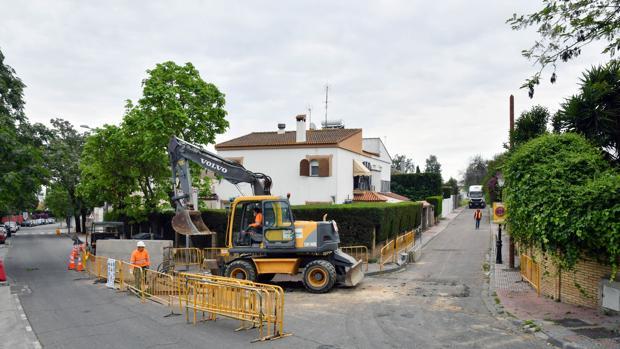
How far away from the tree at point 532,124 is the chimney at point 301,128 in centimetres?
1815

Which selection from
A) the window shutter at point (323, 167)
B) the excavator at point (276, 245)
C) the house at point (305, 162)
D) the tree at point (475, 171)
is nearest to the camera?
the excavator at point (276, 245)

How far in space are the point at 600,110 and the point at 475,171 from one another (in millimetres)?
94607

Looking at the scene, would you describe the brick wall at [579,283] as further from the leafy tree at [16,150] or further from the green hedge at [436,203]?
the green hedge at [436,203]

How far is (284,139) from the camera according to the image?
118 ft

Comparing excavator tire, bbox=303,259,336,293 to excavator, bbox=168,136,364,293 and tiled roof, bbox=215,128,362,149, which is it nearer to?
excavator, bbox=168,136,364,293

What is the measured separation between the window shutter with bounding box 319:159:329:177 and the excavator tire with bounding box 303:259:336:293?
55.8 feet

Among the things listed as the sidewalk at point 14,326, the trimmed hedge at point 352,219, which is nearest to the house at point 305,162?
the trimmed hedge at point 352,219

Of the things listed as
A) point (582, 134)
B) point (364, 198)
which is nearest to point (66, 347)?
point (582, 134)

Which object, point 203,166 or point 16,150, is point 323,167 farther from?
point 16,150

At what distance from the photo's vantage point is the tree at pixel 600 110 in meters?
13.5

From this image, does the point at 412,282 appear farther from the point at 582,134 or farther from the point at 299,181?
the point at 299,181

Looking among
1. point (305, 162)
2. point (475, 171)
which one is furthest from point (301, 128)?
point (475, 171)

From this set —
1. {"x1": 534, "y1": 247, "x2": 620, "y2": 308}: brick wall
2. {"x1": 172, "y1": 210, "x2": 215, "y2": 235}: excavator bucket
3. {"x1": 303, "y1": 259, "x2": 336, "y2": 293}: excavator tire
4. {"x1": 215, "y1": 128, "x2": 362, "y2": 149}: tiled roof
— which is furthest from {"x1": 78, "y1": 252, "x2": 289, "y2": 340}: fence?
{"x1": 215, "y1": 128, "x2": 362, "y2": 149}: tiled roof

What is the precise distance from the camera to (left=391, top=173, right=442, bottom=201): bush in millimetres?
60688
